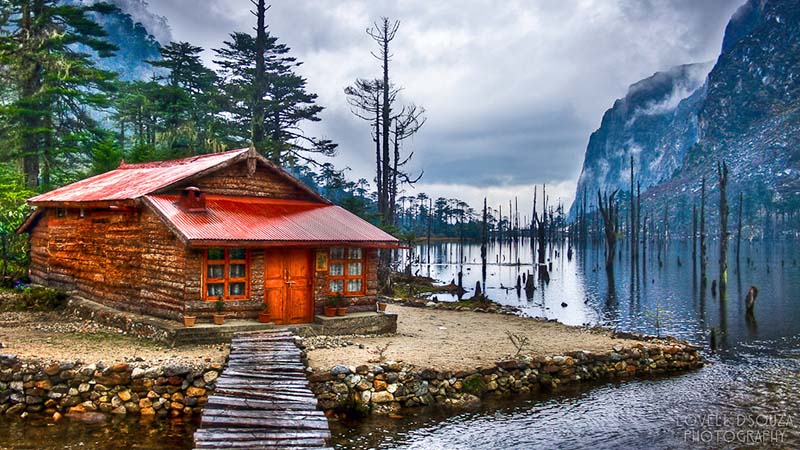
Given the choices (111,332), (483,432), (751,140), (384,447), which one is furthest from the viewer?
(751,140)

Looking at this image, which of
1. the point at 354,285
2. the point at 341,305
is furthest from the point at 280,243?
the point at 354,285

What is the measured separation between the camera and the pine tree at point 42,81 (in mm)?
32625

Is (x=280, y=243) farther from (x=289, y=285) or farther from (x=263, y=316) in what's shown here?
(x=263, y=316)

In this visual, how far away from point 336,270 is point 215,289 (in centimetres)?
400

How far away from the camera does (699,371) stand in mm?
18688

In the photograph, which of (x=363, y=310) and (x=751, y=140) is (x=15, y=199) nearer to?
(x=363, y=310)

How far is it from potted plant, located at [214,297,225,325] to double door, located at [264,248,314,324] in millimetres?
1370

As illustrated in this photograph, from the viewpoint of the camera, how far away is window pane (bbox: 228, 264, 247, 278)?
16.8m

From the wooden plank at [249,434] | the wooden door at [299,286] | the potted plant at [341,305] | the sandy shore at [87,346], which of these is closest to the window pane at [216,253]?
the wooden door at [299,286]

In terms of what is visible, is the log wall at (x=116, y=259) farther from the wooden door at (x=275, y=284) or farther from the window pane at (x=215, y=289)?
the wooden door at (x=275, y=284)

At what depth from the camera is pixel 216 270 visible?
54.2ft

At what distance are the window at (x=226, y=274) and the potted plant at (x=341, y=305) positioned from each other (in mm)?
2884

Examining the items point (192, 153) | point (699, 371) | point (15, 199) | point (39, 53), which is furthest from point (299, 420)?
point (39, 53)

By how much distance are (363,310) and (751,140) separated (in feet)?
552
